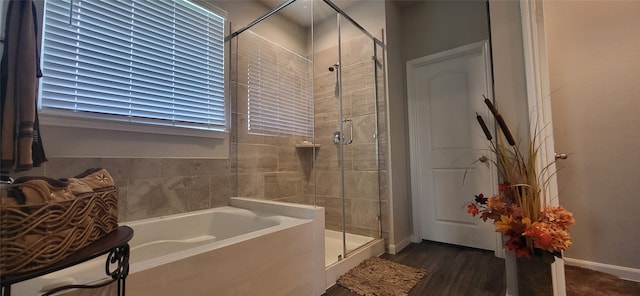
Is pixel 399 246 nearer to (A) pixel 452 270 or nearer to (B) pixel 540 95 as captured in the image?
(A) pixel 452 270

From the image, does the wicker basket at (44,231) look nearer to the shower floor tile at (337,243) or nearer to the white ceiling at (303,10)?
the shower floor tile at (337,243)

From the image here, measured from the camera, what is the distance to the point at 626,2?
185 cm

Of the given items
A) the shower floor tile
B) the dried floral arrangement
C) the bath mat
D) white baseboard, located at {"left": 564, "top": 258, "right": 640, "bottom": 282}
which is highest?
the dried floral arrangement

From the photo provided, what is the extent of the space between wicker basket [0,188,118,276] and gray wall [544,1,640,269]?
294cm

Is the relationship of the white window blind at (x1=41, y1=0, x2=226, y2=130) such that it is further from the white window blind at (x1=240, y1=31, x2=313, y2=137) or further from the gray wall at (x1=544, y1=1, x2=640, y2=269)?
the gray wall at (x1=544, y1=1, x2=640, y2=269)

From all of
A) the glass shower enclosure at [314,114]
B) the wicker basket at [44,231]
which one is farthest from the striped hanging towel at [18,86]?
the glass shower enclosure at [314,114]

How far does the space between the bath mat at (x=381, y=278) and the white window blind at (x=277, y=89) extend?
1.58 meters

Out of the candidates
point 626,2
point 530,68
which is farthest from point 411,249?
point 626,2

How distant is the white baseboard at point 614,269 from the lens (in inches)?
70.0

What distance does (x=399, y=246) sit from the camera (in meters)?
2.56

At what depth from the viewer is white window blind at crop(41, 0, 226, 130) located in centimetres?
147

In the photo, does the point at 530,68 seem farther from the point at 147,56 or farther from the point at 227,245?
the point at 147,56

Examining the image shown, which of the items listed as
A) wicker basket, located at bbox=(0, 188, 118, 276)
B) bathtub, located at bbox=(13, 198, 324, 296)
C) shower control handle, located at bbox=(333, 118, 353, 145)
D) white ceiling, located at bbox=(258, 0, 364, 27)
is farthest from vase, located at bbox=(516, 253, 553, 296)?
white ceiling, located at bbox=(258, 0, 364, 27)

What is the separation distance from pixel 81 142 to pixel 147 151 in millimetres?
349
